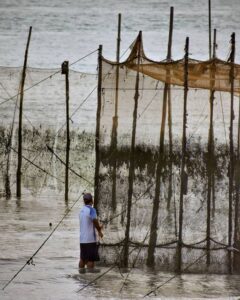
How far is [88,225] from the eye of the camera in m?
13.1

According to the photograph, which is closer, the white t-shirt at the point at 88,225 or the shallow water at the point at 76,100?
the shallow water at the point at 76,100

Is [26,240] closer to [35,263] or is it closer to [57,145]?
[35,263]

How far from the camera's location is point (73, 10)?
78.9 m

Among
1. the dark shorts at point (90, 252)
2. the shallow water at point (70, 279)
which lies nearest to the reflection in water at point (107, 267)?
the shallow water at point (70, 279)

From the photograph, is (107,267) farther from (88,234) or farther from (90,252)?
(88,234)

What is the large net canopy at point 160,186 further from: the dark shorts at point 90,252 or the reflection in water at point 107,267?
the dark shorts at point 90,252

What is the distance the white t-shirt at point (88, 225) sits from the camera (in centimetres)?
1305

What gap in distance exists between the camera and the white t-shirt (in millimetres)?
13055

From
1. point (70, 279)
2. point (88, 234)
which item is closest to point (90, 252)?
point (88, 234)

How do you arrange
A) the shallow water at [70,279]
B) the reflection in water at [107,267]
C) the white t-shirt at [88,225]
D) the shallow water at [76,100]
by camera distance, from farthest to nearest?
the white t-shirt at [88,225], the shallow water at [76,100], the reflection in water at [107,267], the shallow water at [70,279]

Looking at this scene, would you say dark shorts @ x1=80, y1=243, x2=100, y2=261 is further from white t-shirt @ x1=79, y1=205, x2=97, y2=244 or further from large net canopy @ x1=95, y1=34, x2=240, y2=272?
large net canopy @ x1=95, y1=34, x2=240, y2=272

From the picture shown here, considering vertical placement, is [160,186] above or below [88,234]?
above

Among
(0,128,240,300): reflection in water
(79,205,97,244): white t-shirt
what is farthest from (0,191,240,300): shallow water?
(79,205,97,244): white t-shirt

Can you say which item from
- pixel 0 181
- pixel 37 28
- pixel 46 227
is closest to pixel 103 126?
pixel 46 227
